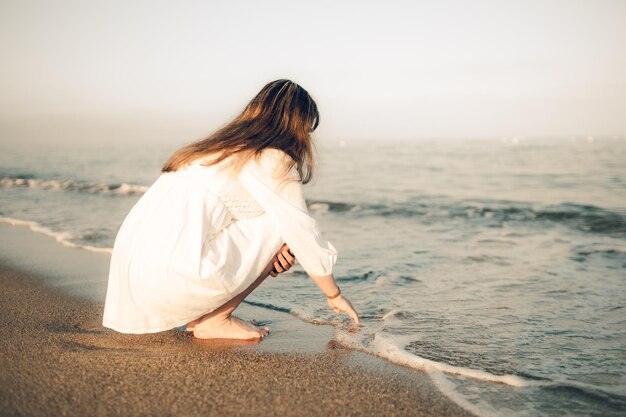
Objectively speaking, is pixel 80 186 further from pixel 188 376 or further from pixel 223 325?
pixel 188 376

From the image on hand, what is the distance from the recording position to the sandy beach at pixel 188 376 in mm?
2393

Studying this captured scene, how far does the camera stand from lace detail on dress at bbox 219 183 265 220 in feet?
10.0

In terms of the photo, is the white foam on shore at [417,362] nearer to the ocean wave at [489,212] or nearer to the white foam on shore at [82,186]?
the ocean wave at [489,212]

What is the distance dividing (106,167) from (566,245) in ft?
65.6

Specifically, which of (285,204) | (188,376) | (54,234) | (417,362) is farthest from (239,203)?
(54,234)

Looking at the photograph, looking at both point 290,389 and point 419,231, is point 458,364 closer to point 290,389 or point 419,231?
point 290,389

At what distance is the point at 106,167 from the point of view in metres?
23.3

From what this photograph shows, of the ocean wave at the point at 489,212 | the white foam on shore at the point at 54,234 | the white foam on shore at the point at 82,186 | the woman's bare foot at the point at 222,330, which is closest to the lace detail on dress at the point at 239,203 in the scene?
the woman's bare foot at the point at 222,330

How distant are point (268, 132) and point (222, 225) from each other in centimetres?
59

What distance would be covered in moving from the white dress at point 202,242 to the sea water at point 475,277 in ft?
1.40

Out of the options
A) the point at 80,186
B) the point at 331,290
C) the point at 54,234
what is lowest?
the point at 80,186

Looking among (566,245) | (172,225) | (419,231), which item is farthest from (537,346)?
(419,231)

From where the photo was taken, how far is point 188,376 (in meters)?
2.71

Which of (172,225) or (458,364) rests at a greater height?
(172,225)
